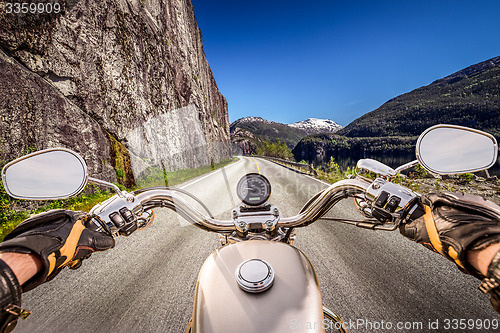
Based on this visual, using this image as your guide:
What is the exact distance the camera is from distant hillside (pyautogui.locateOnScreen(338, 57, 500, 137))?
311 feet

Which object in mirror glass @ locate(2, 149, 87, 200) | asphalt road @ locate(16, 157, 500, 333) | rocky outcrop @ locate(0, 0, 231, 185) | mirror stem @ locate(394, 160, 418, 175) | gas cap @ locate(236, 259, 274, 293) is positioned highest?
rocky outcrop @ locate(0, 0, 231, 185)

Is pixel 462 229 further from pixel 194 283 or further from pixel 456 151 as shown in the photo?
pixel 194 283

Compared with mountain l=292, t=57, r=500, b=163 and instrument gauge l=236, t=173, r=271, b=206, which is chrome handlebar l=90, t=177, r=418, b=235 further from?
mountain l=292, t=57, r=500, b=163

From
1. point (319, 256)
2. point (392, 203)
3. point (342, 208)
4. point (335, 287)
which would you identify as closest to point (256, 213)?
point (392, 203)

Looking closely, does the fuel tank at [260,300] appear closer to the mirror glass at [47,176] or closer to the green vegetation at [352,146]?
the mirror glass at [47,176]

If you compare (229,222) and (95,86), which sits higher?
(95,86)

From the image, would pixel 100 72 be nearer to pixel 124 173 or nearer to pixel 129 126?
pixel 129 126

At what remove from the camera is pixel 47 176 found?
3.60 ft

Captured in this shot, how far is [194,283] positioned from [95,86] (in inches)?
398

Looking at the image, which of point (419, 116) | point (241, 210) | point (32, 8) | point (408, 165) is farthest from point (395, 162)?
point (419, 116)

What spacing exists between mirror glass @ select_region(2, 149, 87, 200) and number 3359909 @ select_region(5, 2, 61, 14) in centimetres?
930

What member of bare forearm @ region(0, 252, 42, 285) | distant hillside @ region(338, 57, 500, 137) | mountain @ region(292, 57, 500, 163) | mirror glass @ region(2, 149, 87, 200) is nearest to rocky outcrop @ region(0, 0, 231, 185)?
mirror glass @ region(2, 149, 87, 200)

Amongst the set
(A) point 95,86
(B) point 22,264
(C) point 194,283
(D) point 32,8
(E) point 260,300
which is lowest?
(C) point 194,283

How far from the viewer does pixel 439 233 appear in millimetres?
849
